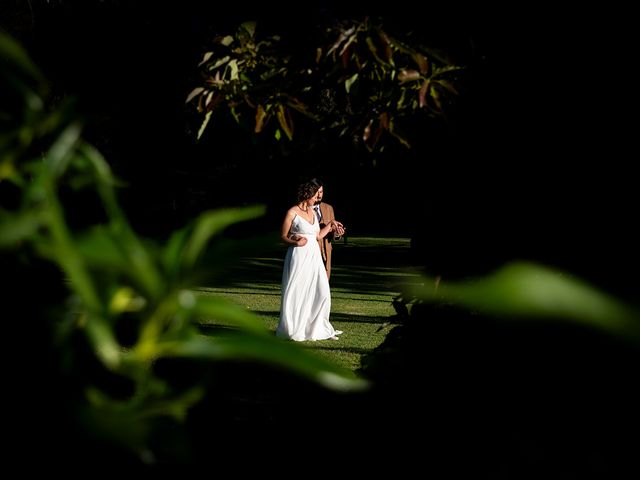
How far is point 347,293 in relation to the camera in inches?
731

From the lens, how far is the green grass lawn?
11219 mm

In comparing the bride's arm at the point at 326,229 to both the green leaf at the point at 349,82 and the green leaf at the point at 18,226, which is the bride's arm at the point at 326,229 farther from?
the green leaf at the point at 18,226

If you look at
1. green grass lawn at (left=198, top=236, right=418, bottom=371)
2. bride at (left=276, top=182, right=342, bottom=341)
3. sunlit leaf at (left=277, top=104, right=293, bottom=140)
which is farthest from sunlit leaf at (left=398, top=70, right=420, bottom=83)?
bride at (left=276, top=182, right=342, bottom=341)

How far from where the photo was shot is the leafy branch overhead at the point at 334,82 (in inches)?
101

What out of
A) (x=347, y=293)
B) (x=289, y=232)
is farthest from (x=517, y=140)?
(x=347, y=293)

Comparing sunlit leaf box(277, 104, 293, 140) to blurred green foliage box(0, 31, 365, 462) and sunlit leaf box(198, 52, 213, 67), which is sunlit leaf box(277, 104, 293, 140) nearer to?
sunlit leaf box(198, 52, 213, 67)

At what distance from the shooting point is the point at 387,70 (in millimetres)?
2734

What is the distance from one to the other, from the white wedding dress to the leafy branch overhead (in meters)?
9.13

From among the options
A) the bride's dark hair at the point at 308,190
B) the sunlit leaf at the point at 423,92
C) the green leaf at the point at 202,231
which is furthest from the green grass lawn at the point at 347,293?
the green leaf at the point at 202,231

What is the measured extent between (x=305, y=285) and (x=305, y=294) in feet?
0.53

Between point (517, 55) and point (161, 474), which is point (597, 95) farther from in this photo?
point (161, 474)

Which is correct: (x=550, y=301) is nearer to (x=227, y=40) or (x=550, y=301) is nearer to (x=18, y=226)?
(x=18, y=226)

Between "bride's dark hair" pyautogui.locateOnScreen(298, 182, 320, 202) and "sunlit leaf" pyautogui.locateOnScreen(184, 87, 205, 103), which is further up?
"sunlit leaf" pyautogui.locateOnScreen(184, 87, 205, 103)

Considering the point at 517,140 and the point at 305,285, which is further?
the point at 305,285
